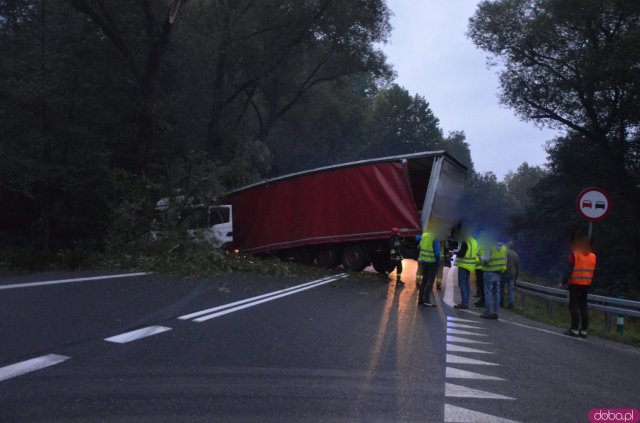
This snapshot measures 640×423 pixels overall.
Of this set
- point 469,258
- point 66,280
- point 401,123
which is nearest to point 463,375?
point 469,258

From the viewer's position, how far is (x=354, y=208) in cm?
1684

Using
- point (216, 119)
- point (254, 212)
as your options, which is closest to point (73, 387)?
point (254, 212)

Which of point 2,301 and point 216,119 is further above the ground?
point 216,119

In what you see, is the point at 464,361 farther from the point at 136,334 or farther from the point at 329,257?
the point at 329,257

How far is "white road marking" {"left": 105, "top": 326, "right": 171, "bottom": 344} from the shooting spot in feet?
19.5

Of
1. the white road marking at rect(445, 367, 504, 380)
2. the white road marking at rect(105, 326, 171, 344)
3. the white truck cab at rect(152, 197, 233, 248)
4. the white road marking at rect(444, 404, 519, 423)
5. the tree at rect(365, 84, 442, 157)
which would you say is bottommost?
the white road marking at rect(445, 367, 504, 380)

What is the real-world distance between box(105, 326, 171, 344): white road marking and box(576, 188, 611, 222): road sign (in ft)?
25.5

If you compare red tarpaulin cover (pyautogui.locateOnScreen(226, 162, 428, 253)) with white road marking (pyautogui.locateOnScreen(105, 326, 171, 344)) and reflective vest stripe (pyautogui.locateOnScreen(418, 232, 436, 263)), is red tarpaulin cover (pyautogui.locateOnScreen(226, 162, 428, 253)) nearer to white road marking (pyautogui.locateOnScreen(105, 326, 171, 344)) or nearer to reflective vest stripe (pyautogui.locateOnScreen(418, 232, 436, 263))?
reflective vest stripe (pyautogui.locateOnScreen(418, 232, 436, 263))

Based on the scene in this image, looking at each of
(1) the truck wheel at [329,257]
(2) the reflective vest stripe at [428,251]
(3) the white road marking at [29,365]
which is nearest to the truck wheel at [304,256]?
(1) the truck wheel at [329,257]

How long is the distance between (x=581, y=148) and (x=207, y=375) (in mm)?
29490

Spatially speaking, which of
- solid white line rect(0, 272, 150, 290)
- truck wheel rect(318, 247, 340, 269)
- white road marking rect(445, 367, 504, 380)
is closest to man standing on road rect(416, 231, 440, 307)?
white road marking rect(445, 367, 504, 380)

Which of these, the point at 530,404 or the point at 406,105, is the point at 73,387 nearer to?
the point at 530,404

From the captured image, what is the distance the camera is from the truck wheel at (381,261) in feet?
57.5

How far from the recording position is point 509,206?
10925 cm
